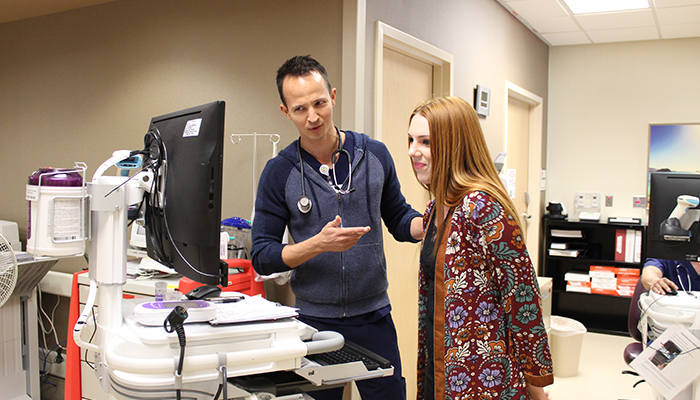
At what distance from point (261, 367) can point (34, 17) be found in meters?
3.82

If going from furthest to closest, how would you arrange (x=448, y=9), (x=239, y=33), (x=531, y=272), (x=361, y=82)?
1. (x=448, y=9)
2. (x=239, y=33)
3. (x=361, y=82)
4. (x=531, y=272)

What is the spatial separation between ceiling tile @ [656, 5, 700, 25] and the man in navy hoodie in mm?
3573

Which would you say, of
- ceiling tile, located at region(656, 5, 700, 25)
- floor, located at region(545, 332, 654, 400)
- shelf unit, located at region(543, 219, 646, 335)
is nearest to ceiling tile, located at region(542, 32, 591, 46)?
ceiling tile, located at region(656, 5, 700, 25)

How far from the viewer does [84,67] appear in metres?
3.51

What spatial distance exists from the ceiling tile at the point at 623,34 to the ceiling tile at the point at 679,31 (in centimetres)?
7

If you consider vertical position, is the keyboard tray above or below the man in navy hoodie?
below

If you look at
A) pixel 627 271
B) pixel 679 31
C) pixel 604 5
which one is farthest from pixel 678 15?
pixel 627 271

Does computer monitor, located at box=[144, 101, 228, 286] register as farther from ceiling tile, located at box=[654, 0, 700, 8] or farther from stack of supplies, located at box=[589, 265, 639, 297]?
stack of supplies, located at box=[589, 265, 639, 297]

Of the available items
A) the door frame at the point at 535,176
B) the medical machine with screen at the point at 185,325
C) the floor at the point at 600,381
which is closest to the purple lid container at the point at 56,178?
the medical machine with screen at the point at 185,325

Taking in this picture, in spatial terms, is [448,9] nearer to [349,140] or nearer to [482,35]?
[482,35]

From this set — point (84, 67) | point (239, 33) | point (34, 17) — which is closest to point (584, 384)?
point (239, 33)

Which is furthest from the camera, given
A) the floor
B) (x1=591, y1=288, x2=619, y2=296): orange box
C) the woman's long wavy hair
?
(x1=591, y1=288, x2=619, y2=296): orange box

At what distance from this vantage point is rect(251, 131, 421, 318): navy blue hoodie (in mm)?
1663

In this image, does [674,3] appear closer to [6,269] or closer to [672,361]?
[672,361]
